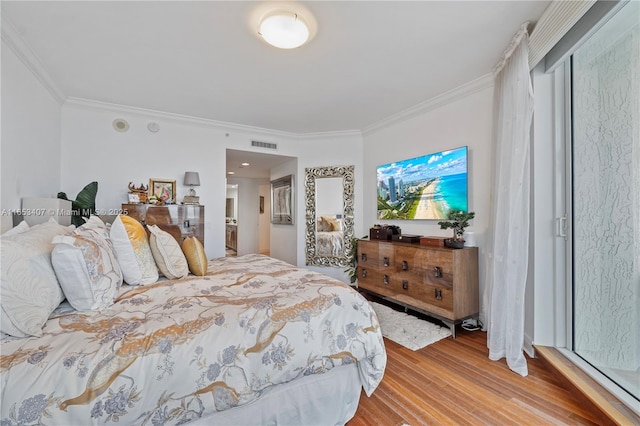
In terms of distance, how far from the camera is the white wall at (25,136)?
80.2 inches

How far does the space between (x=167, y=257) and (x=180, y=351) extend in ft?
2.99

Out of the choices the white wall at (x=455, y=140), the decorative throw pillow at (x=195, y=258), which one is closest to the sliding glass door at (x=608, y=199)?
the white wall at (x=455, y=140)

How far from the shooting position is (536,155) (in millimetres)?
2150

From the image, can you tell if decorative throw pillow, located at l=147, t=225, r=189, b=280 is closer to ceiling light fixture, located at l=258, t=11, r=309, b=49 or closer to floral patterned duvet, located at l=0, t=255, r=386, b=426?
floral patterned duvet, located at l=0, t=255, r=386, b=426

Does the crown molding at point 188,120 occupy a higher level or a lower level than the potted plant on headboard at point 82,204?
higher

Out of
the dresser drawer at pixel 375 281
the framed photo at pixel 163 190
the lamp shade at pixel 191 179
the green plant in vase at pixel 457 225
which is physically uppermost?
the lamp shade at pixel 191 179

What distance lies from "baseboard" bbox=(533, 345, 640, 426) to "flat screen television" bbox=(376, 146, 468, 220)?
4.74 ft

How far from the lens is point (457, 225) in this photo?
9.29ft

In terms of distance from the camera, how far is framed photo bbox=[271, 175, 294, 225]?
4.95 m

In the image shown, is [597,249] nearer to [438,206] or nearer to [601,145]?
[601,145]

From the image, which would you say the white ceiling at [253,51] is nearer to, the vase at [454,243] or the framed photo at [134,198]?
the framed photo at [134,198]

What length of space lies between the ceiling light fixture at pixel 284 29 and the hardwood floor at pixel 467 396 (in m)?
2.49

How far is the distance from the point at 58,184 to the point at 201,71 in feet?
7.16

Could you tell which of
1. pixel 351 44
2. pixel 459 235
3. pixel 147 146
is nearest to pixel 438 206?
pixel 459 235
